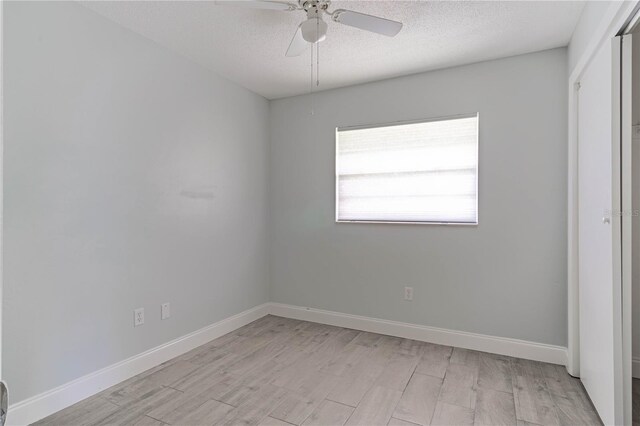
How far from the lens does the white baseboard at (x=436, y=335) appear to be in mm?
2869

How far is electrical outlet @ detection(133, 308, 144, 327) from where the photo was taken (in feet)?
8.77

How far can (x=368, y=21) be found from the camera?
2.07 meters

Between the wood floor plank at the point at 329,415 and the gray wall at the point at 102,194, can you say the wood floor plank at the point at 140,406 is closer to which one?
the gray wall at the point at 102,194

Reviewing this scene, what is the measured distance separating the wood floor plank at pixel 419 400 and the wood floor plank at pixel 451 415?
3 centimetres

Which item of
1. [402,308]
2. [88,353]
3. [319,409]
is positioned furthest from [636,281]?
[88,353]

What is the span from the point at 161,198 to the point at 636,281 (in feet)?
11.0

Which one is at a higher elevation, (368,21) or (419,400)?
(368,21)

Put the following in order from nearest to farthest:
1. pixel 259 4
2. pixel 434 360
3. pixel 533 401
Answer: pixel 259 4
pixel 533 401
pixel 434 360

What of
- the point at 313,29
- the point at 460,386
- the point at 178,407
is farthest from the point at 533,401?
the point at 313,29

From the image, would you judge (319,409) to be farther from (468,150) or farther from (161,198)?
(468,150)

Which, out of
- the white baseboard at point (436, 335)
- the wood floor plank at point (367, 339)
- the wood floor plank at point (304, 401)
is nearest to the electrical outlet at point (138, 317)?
the wood floor plank at point (304, 401)

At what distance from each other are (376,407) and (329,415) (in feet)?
0.99

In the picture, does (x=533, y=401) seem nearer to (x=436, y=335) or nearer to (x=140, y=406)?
(x=436, y=335)

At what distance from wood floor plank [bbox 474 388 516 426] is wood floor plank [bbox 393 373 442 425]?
0.26 m
